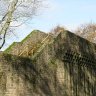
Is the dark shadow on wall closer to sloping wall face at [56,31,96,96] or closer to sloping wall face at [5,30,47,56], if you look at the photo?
sloping wall face at [56,31,96,96]

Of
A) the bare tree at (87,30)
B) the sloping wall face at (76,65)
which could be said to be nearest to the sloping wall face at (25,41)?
the sloping wall face at (76,65)

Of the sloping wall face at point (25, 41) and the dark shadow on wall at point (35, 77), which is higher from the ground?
the sloping wall face at point (25, 41)

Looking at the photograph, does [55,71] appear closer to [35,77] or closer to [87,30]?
[35,77]

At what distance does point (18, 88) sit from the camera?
1452 centimetres

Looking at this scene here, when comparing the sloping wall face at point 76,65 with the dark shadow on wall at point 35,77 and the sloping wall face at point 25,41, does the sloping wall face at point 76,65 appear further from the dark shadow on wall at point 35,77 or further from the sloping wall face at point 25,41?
the sloping wall face at point 25,41

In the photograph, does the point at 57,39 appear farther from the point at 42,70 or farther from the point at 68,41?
the point at 42,70

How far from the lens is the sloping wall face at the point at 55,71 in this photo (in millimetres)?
14273

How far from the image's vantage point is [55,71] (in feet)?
55.9

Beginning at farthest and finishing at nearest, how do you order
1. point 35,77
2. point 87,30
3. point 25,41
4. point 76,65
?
point 87,30
point 25,41
point 76,65
point 35,77

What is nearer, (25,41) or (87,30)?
(25,41)

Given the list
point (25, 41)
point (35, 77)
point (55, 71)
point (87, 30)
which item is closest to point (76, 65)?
point (55, 71)

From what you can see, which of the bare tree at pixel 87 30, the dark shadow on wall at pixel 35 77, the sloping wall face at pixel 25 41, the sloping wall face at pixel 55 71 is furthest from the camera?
the bare tree at pixel 87 30

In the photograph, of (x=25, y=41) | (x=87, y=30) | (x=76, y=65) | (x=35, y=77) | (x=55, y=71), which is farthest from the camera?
(x=87, y=30)

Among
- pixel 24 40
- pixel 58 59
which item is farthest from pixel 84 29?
pixel 58 59
